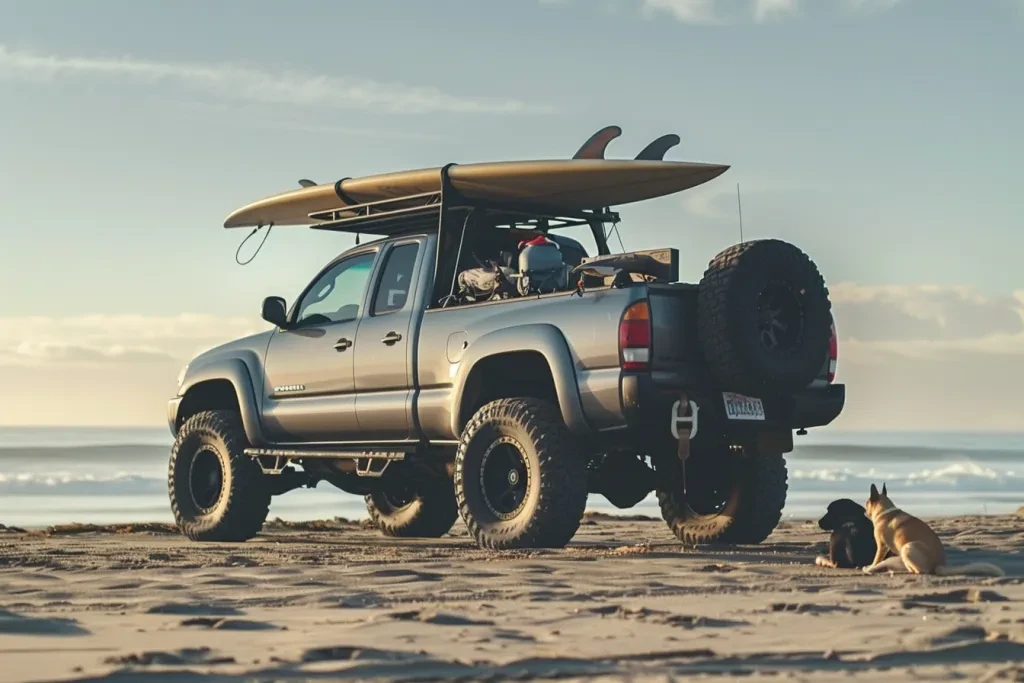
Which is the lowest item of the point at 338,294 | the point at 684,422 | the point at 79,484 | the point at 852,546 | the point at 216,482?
the point at 852,546

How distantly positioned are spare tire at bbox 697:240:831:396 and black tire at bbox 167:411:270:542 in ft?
12.8

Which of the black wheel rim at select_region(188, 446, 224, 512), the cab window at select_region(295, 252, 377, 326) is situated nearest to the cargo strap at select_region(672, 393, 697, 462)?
the cab window at select_region(295, 252, 377, 326)

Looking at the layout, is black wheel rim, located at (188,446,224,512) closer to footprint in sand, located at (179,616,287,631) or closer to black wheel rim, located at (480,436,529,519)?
black wheel rim, located at (480,436,529,519)

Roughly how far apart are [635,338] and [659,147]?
2212 mm

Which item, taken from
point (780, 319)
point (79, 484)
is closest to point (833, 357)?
point (780, 319)

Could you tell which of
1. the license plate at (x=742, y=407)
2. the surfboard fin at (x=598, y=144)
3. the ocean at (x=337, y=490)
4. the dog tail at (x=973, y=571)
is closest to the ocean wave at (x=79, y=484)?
the ocean at (x=337, y=490)

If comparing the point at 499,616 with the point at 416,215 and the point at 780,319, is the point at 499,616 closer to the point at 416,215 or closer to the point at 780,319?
the point at 780,319

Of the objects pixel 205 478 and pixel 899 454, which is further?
pixel 899 454

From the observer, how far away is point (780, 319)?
8633 mm

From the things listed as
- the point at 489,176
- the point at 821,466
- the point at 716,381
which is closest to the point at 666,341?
the point at 716,381

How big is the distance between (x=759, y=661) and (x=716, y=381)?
3884 millimetres

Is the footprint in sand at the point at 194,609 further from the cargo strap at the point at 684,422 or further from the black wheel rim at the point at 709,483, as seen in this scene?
the black wheel rim at the point at 709,483

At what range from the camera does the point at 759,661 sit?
462cm

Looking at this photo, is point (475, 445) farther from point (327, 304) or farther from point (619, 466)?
point (327, 304)
